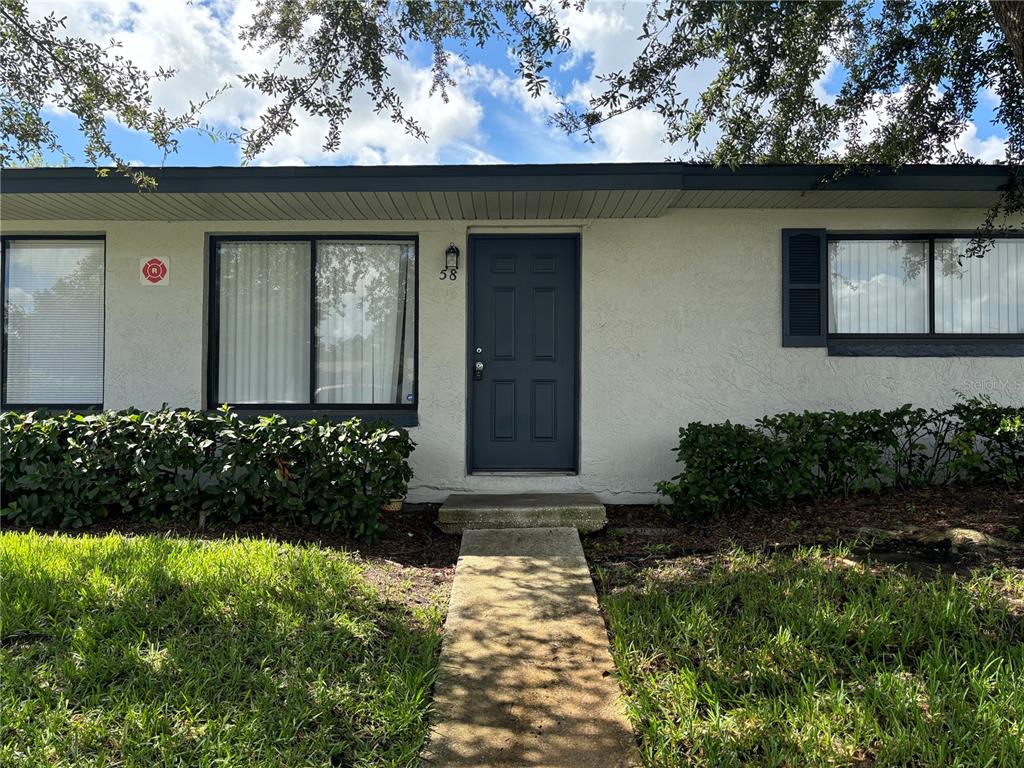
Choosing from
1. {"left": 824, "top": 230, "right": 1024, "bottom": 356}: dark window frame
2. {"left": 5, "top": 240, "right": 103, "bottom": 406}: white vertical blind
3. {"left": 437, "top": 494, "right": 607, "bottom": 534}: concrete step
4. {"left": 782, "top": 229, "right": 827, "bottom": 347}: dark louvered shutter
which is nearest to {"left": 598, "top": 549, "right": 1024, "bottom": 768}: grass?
{"left": 437, "top": 494, "right": 607, "bottom": 534}: concrete step

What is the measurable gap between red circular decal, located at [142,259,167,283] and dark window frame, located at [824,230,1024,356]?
646 centimetres

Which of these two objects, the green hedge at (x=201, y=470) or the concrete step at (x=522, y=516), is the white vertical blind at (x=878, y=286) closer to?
the concrete step at (x=522, y=516)

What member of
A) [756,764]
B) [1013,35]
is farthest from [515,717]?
[1013,35]

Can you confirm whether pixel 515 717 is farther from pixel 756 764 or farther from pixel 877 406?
pixel 877 406

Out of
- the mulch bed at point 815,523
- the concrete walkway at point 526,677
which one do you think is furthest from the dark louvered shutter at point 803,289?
the concrete walkway at point 526,677

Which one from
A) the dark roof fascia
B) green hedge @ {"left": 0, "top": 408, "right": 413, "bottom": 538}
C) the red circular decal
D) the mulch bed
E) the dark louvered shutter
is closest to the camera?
the mulch bed

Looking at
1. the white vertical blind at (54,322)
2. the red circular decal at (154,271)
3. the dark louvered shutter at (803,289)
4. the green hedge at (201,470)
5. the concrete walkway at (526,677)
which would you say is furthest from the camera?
the white vertical blind at (54,322)

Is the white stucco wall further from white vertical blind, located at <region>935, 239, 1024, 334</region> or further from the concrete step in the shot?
the concrete step

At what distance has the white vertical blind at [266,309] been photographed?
22.6 feet

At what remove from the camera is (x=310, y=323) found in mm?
6891

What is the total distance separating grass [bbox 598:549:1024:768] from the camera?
2416 mm

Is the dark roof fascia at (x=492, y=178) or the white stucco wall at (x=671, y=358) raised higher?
the dark roof fascia at (x=492, y=178)

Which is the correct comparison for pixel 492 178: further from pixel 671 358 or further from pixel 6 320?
pixel 6 320

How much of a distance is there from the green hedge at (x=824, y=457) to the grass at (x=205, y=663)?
3007 millimetres
